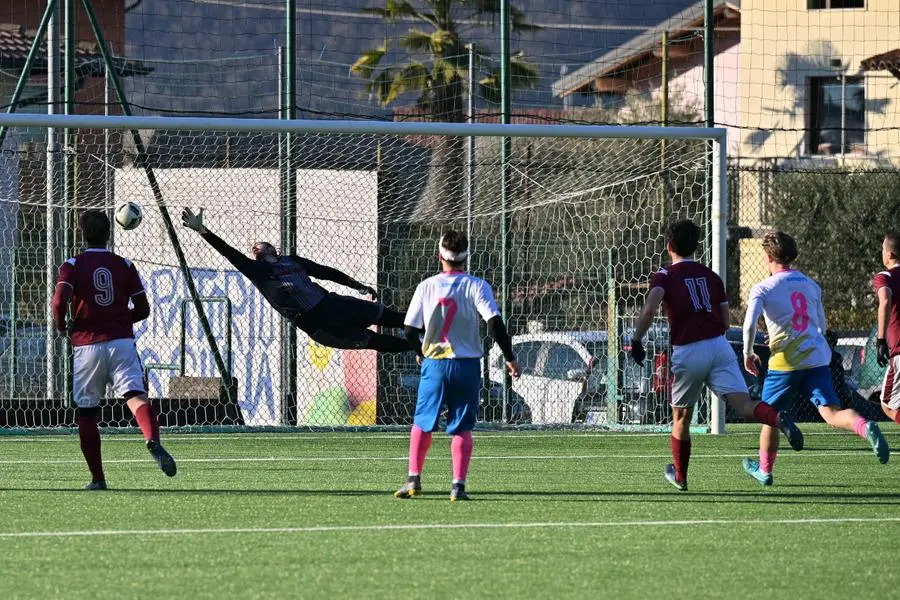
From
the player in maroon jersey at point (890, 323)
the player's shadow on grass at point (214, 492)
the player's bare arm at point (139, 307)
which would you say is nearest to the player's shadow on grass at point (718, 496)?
the player's shadow on grass at point (214, 492)

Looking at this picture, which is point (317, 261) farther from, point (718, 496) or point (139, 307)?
point (718, 496)

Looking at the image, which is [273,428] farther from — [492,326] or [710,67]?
[492,326]

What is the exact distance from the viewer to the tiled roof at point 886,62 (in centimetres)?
3244

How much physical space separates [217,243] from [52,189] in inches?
172

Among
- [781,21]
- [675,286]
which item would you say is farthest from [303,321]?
[781,21]

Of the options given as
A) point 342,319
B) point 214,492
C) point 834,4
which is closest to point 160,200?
point 342,319

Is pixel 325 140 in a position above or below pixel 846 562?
above

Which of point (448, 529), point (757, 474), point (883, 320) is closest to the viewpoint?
point (448, 529)

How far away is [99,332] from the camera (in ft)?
31.6

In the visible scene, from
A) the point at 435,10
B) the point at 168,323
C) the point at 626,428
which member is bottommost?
the point at 626,428

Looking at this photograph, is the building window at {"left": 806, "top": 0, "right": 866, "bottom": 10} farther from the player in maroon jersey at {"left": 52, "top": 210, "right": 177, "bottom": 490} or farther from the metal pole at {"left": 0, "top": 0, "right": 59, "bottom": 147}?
the player in maroon jersey at {"left": 52, "top": 210, "right": 177, "bottom": 490}

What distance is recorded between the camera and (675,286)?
9.61 meters

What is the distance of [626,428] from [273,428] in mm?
3879

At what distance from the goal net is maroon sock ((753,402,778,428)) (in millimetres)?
7091
